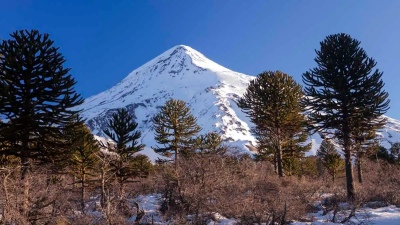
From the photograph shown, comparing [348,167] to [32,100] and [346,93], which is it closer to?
[346,93]

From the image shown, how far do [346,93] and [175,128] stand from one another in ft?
45.3

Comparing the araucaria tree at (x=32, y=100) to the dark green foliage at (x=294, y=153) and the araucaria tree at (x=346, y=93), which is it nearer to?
the araucaria tree at (x=346, y=93)

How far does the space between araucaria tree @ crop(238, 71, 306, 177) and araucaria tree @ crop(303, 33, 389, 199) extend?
3871 mm

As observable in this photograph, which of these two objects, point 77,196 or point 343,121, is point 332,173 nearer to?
point 343,121

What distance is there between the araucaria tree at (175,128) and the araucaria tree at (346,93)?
1142 cm

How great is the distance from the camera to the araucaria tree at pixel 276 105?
2239 cm

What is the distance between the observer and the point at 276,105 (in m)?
Answer: 22.4

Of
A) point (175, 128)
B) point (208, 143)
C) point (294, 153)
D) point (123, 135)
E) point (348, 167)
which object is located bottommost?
point (348, 167)

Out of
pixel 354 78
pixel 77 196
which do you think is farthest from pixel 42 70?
pixel 354 78

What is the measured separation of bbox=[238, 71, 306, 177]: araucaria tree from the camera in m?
22.4

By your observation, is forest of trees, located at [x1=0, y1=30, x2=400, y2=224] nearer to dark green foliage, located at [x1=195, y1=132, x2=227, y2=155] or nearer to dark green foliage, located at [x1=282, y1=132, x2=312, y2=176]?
dark green foliage, located at [x1=282, y1=132, x2=312, y2=176]

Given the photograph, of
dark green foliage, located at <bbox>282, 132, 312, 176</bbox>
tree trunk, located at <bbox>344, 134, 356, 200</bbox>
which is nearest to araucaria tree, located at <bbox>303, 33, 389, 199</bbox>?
tree trunk, located at <bbox>344, 134, 356, 200</bbox>

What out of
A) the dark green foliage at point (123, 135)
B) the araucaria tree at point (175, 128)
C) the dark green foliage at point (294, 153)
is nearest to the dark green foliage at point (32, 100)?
the dark green foliage at point (123, 135)

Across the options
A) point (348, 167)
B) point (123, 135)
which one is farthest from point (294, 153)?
point (123, 135)
